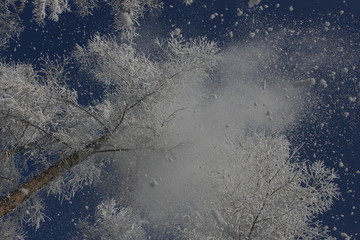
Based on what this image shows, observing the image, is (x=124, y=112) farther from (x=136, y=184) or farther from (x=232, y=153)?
(x=232, y=153)

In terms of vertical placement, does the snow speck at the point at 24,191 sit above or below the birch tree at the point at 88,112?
below

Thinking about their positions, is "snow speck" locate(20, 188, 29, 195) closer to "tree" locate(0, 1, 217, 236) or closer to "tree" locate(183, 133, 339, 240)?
"tree" locate(0, 1, 217, 236)

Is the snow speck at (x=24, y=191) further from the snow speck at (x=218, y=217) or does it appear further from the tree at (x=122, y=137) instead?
the snow speck at (x=218, y=217)

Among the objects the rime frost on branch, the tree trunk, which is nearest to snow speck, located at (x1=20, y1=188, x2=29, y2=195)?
the tree trunk

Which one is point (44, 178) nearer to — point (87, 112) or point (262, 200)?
point (87, 112)

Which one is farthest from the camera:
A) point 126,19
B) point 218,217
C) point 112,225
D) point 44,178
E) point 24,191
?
point 112,225

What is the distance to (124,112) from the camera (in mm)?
8055

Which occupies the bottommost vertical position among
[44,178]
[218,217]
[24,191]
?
[24,191]

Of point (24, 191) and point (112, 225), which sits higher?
point (112, 225)

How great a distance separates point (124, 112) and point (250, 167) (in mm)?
3240

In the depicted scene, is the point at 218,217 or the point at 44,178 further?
the point at 218,217

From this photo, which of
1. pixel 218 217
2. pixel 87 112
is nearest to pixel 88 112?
pixel 87 112

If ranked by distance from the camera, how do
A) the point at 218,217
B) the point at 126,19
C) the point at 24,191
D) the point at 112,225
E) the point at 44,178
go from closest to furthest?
the point at 126,19
the point at 24,191
the point at 44,178
the point at 218,217
the point at 112,225

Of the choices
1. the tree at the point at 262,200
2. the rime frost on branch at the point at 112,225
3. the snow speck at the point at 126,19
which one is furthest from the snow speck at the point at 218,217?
the snow speck at the point at 126,19
